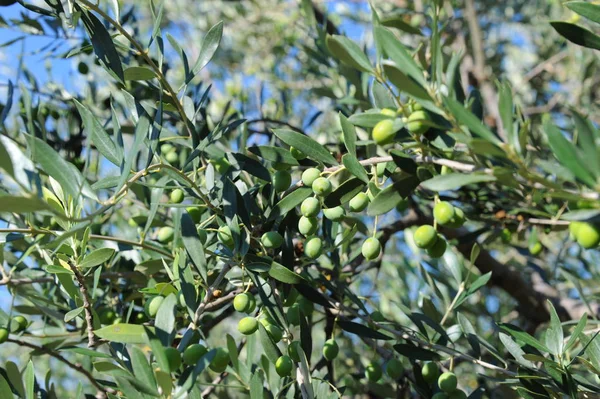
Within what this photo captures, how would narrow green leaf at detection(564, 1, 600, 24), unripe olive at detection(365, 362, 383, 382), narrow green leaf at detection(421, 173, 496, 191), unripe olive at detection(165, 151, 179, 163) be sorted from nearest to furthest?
narrow green leaf at detection(421, 173, 496, 191)
narrow green leaf at detection(564, 1, 600, 24)
unripe olive at detection(365, 362, 383, 382)
unripe olive at detection(165, 151, 179, 163)

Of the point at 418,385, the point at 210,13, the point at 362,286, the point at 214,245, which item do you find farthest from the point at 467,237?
the point at 210,13

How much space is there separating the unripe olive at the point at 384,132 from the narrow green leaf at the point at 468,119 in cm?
11

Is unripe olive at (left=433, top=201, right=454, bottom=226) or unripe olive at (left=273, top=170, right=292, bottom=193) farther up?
unripe olive at (left=273, top=170, right=292, bottom=193)

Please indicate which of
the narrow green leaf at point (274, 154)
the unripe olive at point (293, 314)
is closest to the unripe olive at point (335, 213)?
the narrow green leaf at point (274, 154)

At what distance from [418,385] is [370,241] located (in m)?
0.41

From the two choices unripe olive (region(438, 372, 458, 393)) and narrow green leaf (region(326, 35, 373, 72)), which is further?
unripe olive (region(438, 372, 458, 393))

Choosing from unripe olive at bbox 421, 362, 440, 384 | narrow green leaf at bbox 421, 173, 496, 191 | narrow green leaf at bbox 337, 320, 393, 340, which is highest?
narrow green leaf at bbox 421, 173, 496, 191

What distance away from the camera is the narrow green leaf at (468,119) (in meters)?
0.69

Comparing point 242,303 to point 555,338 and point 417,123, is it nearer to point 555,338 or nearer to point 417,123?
point 417,123

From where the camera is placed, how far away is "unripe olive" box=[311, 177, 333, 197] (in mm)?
960

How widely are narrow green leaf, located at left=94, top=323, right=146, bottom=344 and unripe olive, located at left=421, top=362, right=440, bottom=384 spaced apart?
2.14 ft

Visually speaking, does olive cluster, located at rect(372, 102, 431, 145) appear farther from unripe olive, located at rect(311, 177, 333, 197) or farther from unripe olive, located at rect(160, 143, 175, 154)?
unripe olive, located at rect(160, 143, 175, 154)

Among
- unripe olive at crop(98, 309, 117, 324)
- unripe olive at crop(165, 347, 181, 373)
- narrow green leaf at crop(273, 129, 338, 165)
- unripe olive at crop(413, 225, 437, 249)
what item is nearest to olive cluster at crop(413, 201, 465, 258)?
unripe olive at crop(413, 225, 437, 249)

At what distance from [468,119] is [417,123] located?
11 centimetres
